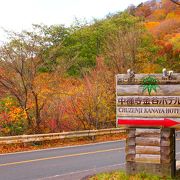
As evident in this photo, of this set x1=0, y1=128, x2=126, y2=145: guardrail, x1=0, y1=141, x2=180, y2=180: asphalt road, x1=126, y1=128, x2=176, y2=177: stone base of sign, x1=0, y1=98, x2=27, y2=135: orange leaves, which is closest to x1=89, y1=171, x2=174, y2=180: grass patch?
x1=126, y1=128, x2=176, y2=177: stone base of sign

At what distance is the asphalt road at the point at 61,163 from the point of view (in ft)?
39.5

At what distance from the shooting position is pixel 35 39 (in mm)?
21594

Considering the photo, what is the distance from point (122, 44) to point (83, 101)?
9219mm

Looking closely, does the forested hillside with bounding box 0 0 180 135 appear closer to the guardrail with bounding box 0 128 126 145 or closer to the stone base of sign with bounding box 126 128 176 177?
the guardrail with bounding box 0 128 126 145

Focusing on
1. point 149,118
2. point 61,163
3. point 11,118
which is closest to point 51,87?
point 11,118

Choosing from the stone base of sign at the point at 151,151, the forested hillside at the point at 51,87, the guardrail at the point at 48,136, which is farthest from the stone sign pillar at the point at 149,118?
the guardrail at the point at 48,136

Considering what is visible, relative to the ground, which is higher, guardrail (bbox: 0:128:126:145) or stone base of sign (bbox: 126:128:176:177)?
stone base of sign (bbox: 126:128:176:177)

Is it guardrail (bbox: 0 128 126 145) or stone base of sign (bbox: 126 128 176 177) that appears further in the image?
guardrail (bbox: 0 128 126 145)

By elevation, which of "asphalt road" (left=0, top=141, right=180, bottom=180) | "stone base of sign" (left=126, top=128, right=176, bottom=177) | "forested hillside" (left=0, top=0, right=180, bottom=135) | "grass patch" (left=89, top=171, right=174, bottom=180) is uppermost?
"forested hillside" (left=0, top=0, right=180, bottom=135)

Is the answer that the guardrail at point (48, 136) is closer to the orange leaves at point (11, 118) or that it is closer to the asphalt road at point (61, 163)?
the asphalt road at point (61, 163)

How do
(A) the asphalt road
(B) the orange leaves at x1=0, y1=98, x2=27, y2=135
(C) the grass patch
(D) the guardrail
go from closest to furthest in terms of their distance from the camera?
(C) the grass patch, (A) the asphalt road, (D) the guardrail, (B) the orange leaves at x1=0, y1=98, x2=27, y2=135

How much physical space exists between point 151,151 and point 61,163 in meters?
5.69

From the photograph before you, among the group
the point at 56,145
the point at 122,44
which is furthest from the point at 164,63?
the point at 56,145

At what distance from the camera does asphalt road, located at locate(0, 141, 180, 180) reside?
1204 centimetres
